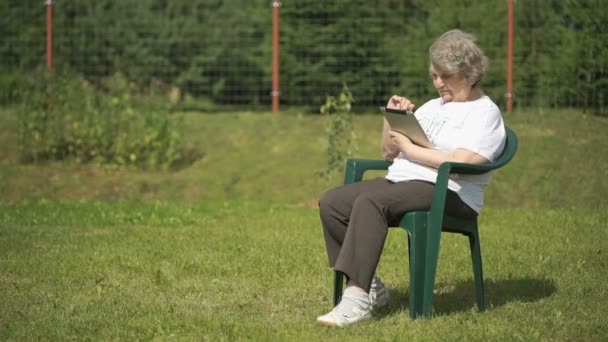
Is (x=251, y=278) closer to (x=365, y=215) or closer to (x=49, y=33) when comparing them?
(x=365, y=215)

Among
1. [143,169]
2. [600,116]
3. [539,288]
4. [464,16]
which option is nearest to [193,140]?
[143,169]

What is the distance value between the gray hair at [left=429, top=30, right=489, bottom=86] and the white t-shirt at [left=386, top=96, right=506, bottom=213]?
0.14m

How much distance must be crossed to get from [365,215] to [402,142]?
17.1 inches

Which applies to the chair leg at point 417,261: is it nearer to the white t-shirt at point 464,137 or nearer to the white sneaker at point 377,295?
the white t-shirt at point 464,137

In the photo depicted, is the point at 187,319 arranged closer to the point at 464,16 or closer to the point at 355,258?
the point at 355,258

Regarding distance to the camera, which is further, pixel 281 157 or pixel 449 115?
pixel 281 157

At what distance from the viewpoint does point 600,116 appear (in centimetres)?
1200

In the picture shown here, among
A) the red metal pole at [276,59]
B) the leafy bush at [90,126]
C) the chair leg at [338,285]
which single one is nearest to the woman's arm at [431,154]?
the chair leg at [338,285]

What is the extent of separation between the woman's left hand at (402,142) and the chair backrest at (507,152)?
40 cm

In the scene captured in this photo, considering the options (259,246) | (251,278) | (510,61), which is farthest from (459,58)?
(510,61)

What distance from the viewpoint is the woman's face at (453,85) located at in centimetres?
498

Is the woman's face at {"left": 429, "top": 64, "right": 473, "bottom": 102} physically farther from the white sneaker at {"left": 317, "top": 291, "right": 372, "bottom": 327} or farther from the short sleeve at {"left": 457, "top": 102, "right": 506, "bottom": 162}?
the white sneaker at {"left": 317, "top": 291, "right": 372, "bottom": 327}

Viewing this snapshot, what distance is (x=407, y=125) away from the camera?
192 inches

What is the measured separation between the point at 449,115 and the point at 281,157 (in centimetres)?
675
